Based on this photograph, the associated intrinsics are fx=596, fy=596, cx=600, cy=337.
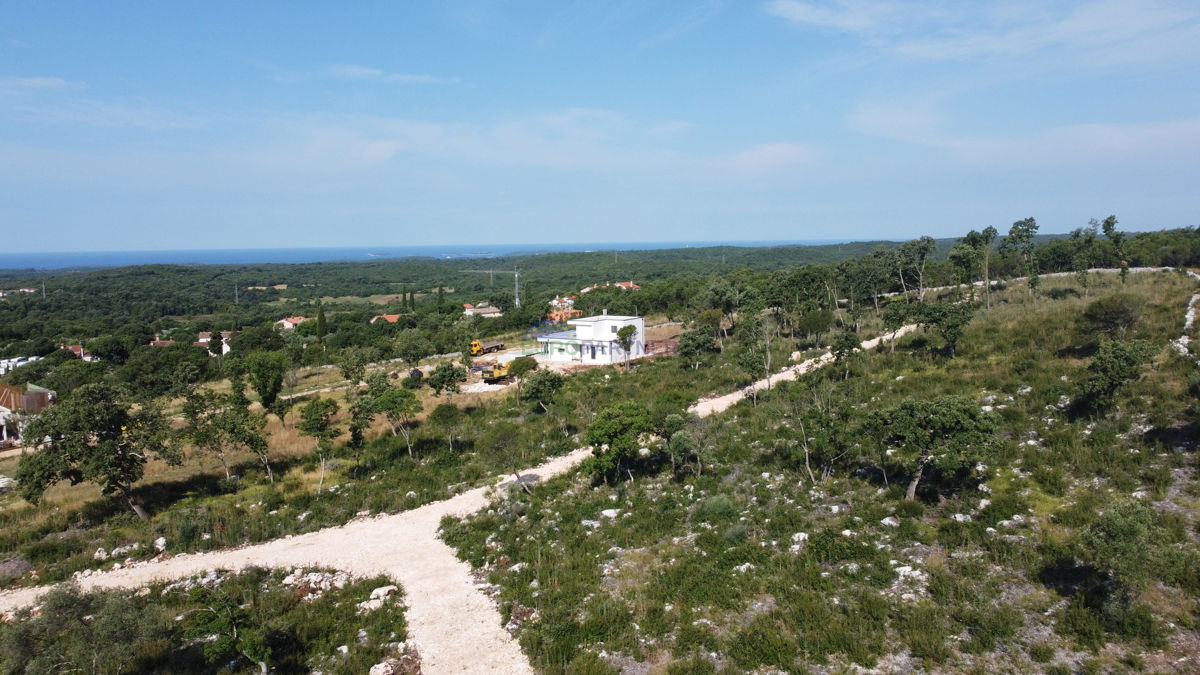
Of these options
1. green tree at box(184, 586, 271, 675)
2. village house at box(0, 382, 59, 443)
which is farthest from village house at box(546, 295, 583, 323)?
green tree at box(184, 586, 271, 675)

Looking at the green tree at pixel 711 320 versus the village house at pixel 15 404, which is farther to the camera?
the green tree at pixel 711 320

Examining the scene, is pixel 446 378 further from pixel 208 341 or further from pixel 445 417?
pixel 208 341

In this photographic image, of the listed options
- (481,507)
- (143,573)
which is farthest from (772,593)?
(143,573)

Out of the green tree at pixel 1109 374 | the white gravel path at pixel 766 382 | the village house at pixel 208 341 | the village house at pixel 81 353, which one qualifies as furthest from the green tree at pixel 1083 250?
the village house at pixel 81 353

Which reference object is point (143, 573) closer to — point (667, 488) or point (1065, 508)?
point (667, 488)

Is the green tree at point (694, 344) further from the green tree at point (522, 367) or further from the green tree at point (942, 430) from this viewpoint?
the green tree at point (942, 430)
